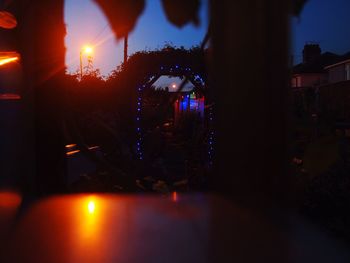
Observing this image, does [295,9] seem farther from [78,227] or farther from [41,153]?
[41,153]

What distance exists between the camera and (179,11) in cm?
219

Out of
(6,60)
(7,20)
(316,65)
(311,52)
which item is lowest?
(6,60)

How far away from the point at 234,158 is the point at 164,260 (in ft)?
2.84

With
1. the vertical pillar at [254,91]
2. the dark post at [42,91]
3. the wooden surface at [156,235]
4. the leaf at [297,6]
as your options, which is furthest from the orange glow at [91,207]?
the leaf at [297,6]

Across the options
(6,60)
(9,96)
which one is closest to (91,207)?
(9,96)

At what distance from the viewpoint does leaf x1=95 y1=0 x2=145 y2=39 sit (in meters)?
2.19

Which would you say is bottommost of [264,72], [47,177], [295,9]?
[47,177]

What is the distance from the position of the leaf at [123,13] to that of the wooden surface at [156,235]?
951mm

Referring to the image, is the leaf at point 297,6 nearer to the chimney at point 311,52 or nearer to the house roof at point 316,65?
the chimney at point 311,52

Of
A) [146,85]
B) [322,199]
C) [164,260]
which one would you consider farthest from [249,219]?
[146,85]

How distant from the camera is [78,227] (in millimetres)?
2104

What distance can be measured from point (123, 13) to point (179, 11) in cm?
28

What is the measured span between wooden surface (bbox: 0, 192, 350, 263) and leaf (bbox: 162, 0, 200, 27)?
38.4 inches

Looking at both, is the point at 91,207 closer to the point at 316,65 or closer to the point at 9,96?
the point at 9,96
